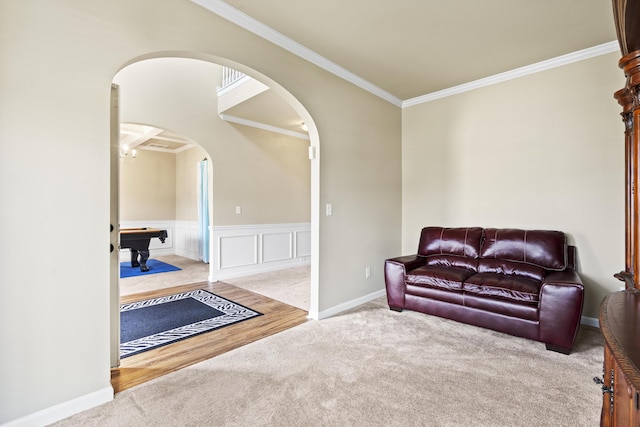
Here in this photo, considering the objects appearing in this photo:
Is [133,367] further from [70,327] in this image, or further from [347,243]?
[347,243]

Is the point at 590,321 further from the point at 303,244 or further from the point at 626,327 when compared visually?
the point at 303,244

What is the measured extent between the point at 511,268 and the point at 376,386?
1.91 meters

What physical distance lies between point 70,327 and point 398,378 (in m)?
2.04

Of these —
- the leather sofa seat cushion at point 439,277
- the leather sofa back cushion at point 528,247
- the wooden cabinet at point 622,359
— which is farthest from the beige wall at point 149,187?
the wooden cabinet at point 622,359

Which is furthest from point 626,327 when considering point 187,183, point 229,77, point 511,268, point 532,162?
point 187,183

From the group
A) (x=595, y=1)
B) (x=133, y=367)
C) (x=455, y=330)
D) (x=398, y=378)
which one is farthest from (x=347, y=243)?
(x=595, y=1)

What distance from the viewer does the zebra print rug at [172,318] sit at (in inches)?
108

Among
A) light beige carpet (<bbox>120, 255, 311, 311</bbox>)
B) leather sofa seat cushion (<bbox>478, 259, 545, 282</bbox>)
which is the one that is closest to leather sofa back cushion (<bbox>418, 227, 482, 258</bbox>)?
leather sofa seat cushion (<bbox>478, 259, 545, 282</bbox>)

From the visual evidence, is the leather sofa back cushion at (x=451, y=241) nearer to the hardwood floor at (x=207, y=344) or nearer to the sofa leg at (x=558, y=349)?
the sofa leg at (x=558, y=349)

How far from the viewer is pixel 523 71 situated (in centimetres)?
339

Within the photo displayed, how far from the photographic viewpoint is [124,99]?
4.14 m

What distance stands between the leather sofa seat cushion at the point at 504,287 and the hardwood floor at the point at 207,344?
1.68m

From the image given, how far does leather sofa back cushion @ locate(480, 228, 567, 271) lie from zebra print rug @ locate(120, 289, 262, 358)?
265 centimetres

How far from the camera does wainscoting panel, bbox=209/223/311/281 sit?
5.07 meters
